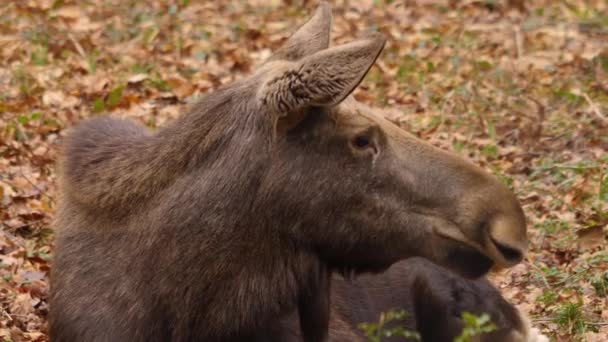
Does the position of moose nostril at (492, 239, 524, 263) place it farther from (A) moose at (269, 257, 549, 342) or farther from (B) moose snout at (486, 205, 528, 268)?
(A) moose at (269, 257, 549, 342)

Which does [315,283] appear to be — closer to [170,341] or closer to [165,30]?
[170,341]

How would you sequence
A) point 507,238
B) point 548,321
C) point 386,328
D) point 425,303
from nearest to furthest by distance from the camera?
1. point 507,238
2. point 386,328
3. point 425,303
4. point 548,321

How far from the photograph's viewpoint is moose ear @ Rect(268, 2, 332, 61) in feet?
17.1

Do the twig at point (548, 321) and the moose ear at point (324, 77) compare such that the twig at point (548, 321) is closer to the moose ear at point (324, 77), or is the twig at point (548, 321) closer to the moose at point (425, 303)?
the moose at point (425, 303)

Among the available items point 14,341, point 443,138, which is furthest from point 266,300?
point 443,138

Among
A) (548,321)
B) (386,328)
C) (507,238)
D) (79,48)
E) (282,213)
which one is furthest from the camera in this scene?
(79,48)

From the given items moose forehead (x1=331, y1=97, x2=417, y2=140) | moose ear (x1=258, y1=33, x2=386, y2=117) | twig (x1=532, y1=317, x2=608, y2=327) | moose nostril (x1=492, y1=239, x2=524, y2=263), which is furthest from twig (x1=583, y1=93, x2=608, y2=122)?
moose ear (x1=258, y1=33, x2=386, y2=117)

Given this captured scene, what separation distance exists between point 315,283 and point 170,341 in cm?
64

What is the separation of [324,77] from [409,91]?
617 cm

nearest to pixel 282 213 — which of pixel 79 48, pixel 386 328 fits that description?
pixel 386 328

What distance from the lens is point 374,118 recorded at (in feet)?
16.0

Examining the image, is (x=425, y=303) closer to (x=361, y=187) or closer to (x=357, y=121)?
(x=361, y=187)

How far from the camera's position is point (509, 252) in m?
4.47

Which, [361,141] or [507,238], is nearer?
[507,238]
